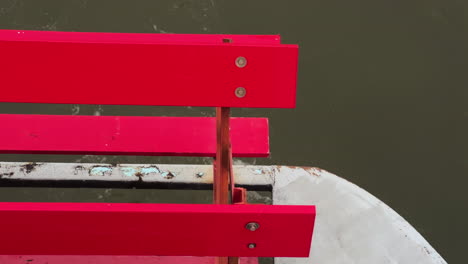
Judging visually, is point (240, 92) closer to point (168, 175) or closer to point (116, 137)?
point (116, 137)

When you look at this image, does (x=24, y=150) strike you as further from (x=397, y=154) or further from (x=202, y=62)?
(x=397, y=154)

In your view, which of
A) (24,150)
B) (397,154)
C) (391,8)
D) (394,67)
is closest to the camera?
(24,150)

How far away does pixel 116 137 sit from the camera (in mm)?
3039

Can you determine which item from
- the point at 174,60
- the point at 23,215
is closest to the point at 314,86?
the point at 174,60

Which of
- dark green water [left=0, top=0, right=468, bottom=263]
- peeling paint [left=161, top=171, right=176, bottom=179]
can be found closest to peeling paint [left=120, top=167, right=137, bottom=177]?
peeling paint [left=161, top=171, right=176, bottom=179]

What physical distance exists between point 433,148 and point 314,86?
2.87 ft

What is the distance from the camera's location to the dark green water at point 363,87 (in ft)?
13.7

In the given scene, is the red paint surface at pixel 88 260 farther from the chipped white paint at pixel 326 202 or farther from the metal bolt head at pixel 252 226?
the metal bolt head at pixel 252 226

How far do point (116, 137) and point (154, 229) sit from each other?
100 cm

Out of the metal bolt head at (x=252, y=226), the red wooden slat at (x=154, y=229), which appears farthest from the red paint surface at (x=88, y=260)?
the metal bolt head at (x=252, y=226)

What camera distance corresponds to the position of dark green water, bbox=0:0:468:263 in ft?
13.7

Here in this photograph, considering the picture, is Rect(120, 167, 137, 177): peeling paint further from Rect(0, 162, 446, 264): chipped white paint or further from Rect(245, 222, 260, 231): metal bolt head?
Rect(245, 222, 260, 231): metal bolt head

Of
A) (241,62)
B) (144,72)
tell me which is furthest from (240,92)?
(144,72)

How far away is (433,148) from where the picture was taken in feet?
14.2
